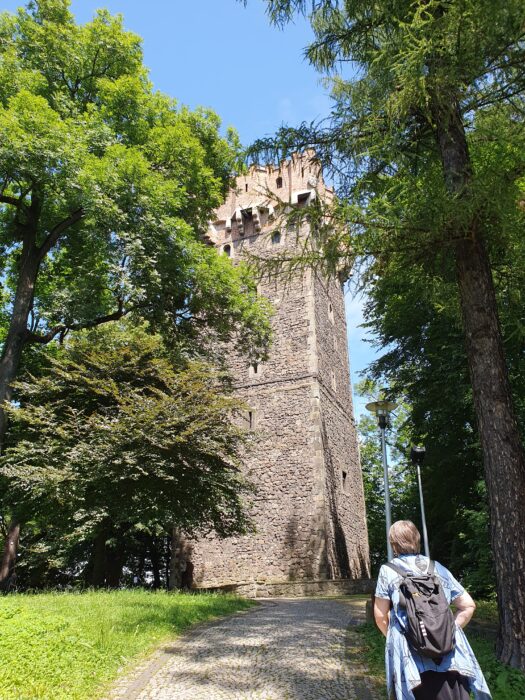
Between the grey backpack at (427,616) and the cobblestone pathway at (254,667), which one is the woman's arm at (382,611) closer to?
the grey backpack at (427,616)

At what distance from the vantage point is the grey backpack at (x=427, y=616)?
2586 millimetres

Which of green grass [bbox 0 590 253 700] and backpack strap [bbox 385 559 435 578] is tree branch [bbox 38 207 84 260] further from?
backpack strap [bbox 385 559 435 578]

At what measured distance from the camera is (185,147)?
12.6 meters

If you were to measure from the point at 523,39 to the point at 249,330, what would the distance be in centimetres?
902

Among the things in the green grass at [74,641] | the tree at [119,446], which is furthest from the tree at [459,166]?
the tree at [119,446]

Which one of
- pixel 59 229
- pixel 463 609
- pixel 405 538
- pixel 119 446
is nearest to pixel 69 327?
pixel 59 229

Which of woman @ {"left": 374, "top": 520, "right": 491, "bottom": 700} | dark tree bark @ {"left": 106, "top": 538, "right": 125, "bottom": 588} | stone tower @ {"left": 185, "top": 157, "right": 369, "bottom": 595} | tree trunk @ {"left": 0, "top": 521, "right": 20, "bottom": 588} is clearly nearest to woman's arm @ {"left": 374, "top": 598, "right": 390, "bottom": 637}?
woman @ {"left": 374, "top": 520, "right": 491, "bottom": 700}

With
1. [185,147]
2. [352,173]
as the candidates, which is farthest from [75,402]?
[352,173]

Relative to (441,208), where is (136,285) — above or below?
above

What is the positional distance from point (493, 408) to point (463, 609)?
101 inches

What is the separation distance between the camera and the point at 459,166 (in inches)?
223

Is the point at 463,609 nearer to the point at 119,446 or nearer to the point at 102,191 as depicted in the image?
the point at 119,446

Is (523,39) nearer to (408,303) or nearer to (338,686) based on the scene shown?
(338,686)

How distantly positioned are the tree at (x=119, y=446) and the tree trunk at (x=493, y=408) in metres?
7.20
